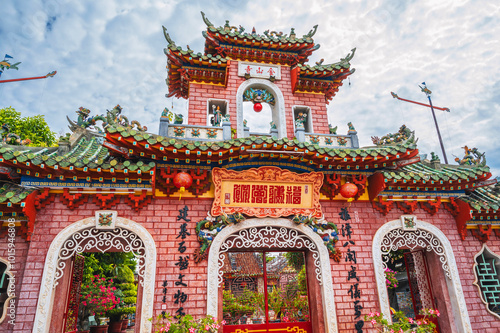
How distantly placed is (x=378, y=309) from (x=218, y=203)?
4.45 meters

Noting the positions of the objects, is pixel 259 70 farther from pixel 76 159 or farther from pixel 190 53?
pixel 76 159

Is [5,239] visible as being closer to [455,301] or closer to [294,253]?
[294,253]

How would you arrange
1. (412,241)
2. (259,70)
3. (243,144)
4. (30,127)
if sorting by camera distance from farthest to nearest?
(30,127)
(259,70)
(412,241)
(243,144)

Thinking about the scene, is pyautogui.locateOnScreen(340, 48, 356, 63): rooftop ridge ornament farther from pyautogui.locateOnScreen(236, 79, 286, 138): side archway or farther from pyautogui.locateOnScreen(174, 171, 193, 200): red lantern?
pyautogui.locateOnScreen(174, 171, 193, 200): red lantern

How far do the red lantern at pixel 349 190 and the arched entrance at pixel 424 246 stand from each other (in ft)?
3.92

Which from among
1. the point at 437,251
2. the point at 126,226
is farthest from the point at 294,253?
the point at 126,226

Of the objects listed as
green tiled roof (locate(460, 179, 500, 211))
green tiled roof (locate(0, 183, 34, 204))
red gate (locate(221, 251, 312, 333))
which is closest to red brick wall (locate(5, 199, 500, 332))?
green tiled roof (locate(0, 183, 34, 204))

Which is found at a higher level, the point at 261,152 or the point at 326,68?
the point at 326,68

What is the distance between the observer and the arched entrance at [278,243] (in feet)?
21.8

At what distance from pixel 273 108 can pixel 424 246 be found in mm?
5839

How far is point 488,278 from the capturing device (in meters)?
7.98

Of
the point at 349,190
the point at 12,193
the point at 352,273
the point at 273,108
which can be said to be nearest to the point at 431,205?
the point at 349,190

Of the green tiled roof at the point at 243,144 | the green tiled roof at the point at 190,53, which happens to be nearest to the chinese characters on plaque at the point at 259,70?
the green tiled roof at the point at 190,53

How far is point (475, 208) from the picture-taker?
755cm
